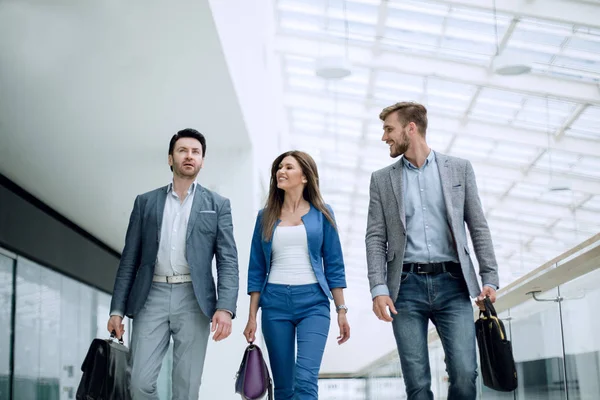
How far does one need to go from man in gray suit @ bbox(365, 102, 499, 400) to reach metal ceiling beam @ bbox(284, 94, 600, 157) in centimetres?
1452

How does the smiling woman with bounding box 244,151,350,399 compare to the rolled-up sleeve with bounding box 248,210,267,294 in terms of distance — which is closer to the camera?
the smiling woman with bounding box 244,151,350,399

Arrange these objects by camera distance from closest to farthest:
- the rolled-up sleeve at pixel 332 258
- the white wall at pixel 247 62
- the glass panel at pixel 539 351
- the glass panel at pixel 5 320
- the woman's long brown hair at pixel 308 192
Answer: the rolled-up sleeve at pixel 332 258 < the woman's long brown hair at pixel 308 192 < the glass panel at pixel 539 351 < the white wall at pixel 247 62 < the glass panel at pixel 5 320

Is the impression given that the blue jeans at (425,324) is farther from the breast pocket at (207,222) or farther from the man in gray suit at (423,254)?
the breast pocket at (207,222)

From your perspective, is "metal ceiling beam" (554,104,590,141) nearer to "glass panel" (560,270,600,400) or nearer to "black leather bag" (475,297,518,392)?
"glass panel" (560,270,600,400)

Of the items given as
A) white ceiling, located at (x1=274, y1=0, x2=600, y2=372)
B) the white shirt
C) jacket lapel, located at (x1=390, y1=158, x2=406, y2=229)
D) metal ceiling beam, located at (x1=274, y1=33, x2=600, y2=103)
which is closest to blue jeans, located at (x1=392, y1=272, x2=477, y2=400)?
jacket lapel, located at (x1=390, y1=158, x2=406, y2=229)

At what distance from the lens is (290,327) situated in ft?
12.8

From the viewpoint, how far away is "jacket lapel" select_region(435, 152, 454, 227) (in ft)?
11.7

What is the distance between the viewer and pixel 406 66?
15.5m

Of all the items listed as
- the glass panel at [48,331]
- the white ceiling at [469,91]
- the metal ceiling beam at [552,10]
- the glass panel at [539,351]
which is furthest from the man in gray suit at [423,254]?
the metal ceiling beam at [552,10]

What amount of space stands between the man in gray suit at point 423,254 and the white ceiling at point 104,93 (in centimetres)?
222

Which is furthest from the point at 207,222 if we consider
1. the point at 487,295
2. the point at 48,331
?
the point at 48,331

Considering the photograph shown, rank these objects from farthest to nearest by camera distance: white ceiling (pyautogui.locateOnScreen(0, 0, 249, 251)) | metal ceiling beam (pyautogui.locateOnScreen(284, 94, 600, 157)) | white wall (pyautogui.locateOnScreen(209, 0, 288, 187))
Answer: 1. metal ceiling beam (pyautogui.locateOnScreen(284, 94, 600, 157))
2. white wall (pyautogui.locateOnScreen(209, 0, 288, 187))
3. white ceiling (pyautogui.locateOnScreen(0, 0, 249, 251))

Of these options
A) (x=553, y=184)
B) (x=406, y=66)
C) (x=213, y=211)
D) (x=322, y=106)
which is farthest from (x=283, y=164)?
(x=553, y=184)

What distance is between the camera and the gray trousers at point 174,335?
3.80 metres
